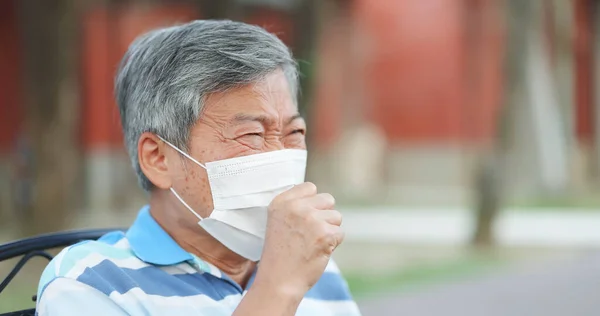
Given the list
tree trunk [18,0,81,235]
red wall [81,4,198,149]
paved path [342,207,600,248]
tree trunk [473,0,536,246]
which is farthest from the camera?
red wall [81,4,198,149]

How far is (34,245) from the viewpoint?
219cm

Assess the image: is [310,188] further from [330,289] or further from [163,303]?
[330,289]

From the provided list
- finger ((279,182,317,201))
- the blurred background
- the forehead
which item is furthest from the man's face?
the blurred background

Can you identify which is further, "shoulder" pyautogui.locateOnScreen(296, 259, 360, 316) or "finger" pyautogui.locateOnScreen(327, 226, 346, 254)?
"shoulder" pyautogui.locateOnScreen(296, 259, 360, 316)

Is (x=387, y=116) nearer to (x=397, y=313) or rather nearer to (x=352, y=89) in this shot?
(x=352, y=89)

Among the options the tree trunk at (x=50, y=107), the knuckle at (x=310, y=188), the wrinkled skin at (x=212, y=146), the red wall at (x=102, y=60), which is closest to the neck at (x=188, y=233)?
the wrinkled skin at (x=212, y=146)

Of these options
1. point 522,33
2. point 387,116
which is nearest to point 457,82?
point 387,116

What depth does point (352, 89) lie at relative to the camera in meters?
18.6

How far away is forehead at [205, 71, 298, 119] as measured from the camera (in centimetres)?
198

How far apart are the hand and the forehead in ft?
0.86

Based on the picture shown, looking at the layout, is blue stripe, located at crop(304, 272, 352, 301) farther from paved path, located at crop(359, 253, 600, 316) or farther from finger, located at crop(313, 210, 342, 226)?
paved path, located at crop(359, 253, 600, 316)

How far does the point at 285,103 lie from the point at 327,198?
333 millimetres

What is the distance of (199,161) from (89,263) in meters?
0.31

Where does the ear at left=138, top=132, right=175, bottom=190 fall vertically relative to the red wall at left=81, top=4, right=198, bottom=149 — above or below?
above
